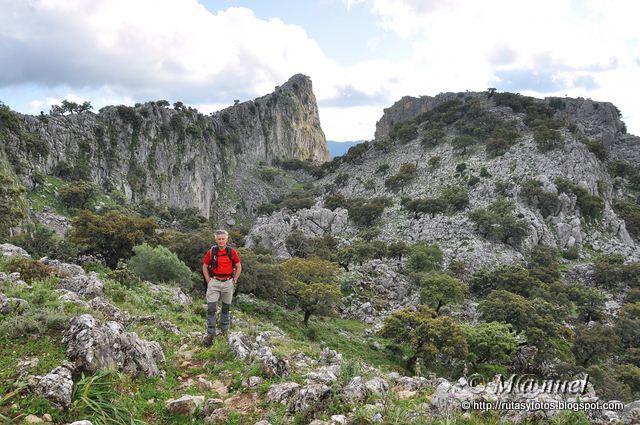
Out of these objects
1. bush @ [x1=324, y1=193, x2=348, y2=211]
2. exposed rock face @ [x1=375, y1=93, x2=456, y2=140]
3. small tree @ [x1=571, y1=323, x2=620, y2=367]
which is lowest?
small tree @ [x1=571, y1=323, x2=620, y2=367]

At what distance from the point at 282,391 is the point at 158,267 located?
2132 cm

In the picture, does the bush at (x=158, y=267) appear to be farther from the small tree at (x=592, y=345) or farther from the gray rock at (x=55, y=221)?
the small tree at (x=592, y=345)

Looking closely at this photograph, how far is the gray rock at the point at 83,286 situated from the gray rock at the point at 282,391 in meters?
8.28

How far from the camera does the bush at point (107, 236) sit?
98.2 feet

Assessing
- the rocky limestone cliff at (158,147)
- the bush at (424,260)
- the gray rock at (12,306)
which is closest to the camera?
the gray rock at (12,306)

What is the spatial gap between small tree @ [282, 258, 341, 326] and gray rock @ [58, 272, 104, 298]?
773 inches

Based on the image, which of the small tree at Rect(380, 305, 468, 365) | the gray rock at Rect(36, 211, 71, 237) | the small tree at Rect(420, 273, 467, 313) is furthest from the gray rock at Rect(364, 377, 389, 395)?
the gray rock at Rect(36, 211, 71, 237)

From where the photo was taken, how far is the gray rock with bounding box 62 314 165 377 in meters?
7.36

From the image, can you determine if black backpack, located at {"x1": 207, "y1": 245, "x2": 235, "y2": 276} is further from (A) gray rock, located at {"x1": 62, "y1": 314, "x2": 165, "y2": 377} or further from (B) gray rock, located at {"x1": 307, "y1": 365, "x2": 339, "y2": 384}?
(B) gray rock, located at {"x1": 307, "y1": 365, "x2": 339, "y2": 384}

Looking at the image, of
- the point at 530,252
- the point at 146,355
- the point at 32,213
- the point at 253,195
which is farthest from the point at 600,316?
the point at 253,195

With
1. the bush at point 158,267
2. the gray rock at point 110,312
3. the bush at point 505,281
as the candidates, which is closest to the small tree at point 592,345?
the bush at point 505,281

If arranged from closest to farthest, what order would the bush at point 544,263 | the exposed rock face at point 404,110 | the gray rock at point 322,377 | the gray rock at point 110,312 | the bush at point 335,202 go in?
the gray rock at point 322,377, the gray rock at point 110,312, the bush at point 544,263, the bush at point 335,202, the exposed rock face at point 404,110

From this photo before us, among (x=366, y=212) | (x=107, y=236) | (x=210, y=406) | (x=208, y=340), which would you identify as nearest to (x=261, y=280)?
(x=107, y=236)

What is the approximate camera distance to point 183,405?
7.45m
